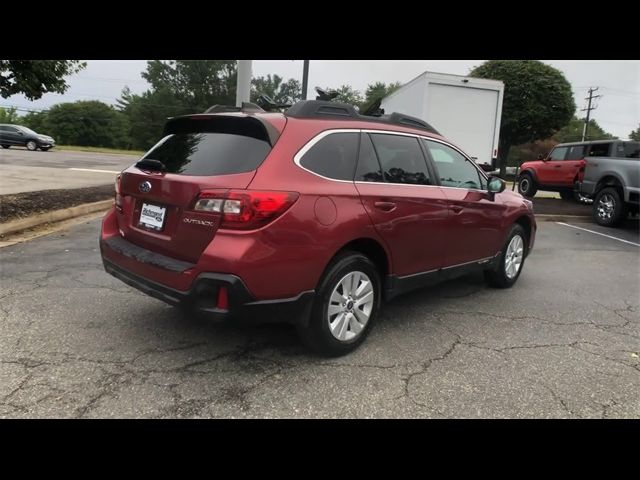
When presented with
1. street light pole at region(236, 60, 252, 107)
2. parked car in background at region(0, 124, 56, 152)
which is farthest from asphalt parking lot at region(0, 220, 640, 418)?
parked car in background at region(0, 124, 56, 152)

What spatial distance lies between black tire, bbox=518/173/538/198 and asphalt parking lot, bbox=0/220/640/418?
35.2 feet

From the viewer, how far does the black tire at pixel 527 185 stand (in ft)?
49.5

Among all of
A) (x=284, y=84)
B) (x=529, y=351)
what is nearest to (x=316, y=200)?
(x=529, y=351)

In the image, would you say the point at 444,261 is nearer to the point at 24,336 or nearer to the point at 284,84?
the point at 24,336

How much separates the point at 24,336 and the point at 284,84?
3103 inches

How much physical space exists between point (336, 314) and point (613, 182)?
9.86m

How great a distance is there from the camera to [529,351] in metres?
3.70

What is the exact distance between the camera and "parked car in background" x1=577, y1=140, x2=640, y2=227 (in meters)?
10.0

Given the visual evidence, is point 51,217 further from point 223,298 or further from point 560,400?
point 560,400

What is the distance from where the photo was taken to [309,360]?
10.9 ft

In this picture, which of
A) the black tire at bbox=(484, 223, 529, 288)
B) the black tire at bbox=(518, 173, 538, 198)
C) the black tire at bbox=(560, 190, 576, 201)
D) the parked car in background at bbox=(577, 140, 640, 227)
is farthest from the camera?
the black tire at bbox=(518, 173, 538, 198)

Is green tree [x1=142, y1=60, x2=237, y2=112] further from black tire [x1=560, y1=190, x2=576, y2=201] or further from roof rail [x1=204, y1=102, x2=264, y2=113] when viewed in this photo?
roof rail [x1=204, y1=102, x2=264, y2=113]

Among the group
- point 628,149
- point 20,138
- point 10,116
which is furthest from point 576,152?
point 10,116
